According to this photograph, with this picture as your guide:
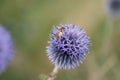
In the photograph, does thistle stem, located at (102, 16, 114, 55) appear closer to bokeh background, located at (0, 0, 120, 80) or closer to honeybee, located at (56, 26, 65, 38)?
bokeh background, located at (0, 0, 120, 80)

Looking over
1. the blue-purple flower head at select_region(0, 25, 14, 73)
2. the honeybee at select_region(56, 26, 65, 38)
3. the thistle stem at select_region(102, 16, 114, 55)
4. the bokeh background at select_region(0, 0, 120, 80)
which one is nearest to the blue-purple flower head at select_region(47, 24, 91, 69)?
the honeybee at select_region(56, 26, 65, 38)

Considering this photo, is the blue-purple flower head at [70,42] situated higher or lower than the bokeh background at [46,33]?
lower

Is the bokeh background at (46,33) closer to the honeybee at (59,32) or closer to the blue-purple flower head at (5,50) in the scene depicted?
the blue-purple flower head at (5,50)

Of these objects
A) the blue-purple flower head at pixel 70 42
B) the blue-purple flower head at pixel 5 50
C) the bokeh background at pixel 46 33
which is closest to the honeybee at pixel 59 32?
the blue-purple flower head at pixel 70 42

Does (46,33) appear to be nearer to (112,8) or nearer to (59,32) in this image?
(112,8)

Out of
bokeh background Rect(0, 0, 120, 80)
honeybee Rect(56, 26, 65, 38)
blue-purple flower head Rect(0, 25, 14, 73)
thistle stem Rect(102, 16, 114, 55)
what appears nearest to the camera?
honeybee Rect(56, 26, 65, 38)

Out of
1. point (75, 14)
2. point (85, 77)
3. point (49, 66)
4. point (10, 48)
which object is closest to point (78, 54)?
point (10, 48)

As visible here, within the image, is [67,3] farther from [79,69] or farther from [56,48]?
[56,48]

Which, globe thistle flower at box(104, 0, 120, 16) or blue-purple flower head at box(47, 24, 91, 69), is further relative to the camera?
globe thistle flower at box(104, 0, 120, 16)
